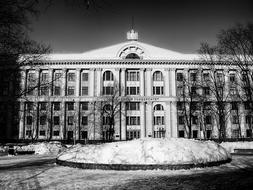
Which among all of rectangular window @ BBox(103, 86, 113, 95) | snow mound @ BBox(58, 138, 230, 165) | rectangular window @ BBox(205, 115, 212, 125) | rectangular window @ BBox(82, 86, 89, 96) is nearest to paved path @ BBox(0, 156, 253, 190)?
snow mound @ BBox(58, 138, 230, 165)

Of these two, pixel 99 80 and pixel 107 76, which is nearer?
pixel 99 80

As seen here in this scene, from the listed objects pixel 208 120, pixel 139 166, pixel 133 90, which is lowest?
pixel 139 166

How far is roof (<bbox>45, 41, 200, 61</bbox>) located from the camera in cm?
5478

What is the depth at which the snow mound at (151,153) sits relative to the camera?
36.5ft

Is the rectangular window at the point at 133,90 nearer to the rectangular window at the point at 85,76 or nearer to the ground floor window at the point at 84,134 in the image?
the rectangular window at the point at 85,76

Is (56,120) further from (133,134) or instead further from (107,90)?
(133,134)

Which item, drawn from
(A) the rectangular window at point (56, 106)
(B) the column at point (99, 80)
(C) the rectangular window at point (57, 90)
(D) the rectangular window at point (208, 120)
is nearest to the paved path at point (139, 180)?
(B) the column at point (99, 80)

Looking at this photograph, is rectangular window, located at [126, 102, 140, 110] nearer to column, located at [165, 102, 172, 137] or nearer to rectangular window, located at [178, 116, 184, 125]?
column, located at [165, 102, 172, 137]

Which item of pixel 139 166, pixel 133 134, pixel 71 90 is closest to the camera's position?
pixel 139 166

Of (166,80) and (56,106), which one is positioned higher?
(166,80)

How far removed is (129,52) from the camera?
5525 cm

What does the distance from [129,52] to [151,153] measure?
45579 millimetres

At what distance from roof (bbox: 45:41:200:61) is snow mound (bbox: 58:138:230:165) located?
144 ft

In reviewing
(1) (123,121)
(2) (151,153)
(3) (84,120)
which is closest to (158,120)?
(1) (123,121)
